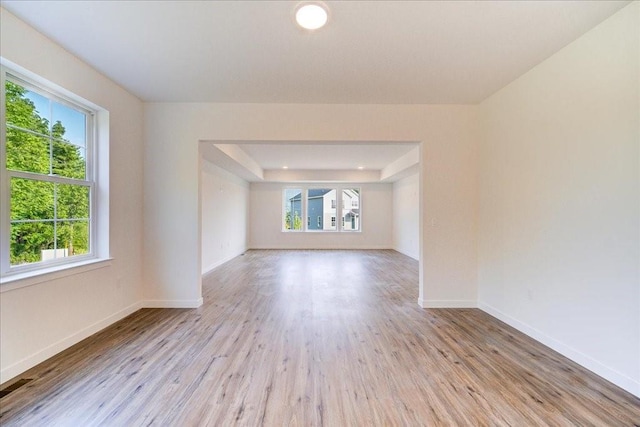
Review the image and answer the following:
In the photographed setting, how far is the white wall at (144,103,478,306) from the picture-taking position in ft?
11.8

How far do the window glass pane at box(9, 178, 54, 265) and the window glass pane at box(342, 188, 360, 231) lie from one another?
786 centimetres

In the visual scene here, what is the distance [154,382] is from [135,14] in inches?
102

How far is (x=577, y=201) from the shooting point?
2.29 metres

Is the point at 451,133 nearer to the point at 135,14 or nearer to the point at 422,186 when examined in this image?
the point at 422,186

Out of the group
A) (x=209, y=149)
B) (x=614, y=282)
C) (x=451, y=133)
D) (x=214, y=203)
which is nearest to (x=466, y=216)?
(x=451, y=133)

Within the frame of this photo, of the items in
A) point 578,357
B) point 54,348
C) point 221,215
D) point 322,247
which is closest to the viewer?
point 578,357

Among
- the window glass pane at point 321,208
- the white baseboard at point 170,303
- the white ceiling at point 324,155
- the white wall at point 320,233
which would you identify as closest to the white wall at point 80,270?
the white baseboard at point 170,303

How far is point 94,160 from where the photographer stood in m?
2.99

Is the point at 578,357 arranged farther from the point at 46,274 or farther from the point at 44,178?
the point at 44,178

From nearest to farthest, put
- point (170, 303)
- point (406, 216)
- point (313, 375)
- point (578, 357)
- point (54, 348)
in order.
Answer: point (313, 375)
point (578, 357)
point (54, 348)
point (170, 303)
point (406, 216)

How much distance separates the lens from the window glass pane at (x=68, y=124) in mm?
2576

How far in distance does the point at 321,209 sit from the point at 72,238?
7484mm

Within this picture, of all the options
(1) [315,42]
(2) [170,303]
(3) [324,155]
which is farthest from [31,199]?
(3) [324,155]

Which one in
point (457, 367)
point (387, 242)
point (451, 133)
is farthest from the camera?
point (387, 242)
